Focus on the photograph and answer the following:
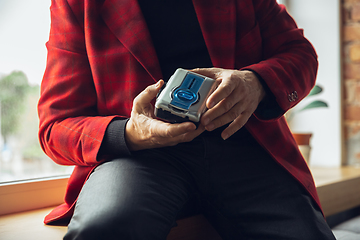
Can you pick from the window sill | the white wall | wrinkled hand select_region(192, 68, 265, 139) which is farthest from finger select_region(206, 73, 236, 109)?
the white wall

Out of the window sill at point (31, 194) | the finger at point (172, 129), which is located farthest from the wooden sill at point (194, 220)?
the finger at point (172, 129)

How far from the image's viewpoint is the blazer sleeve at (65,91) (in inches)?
25.9

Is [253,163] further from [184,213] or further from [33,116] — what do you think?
[33,116]

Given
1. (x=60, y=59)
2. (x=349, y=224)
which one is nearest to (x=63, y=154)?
(x=60, y=59)

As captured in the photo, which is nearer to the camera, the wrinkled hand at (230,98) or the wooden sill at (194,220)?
the wrinkled hand at (230,98)

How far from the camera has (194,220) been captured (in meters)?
0.73

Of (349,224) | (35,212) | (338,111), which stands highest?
(35,212)

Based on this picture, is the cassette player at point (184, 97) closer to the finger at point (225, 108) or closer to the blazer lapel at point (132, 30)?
the finger at point (225, 108)

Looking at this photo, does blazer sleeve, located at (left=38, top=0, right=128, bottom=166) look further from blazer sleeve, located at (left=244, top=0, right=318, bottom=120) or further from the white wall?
the white wall

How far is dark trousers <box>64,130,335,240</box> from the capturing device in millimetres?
533

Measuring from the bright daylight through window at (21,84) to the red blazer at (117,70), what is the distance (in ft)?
0.87

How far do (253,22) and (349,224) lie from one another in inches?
32.4

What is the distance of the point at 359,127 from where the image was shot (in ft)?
5.03

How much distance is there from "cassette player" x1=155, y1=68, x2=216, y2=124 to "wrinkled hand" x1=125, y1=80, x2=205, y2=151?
0.05 feet
